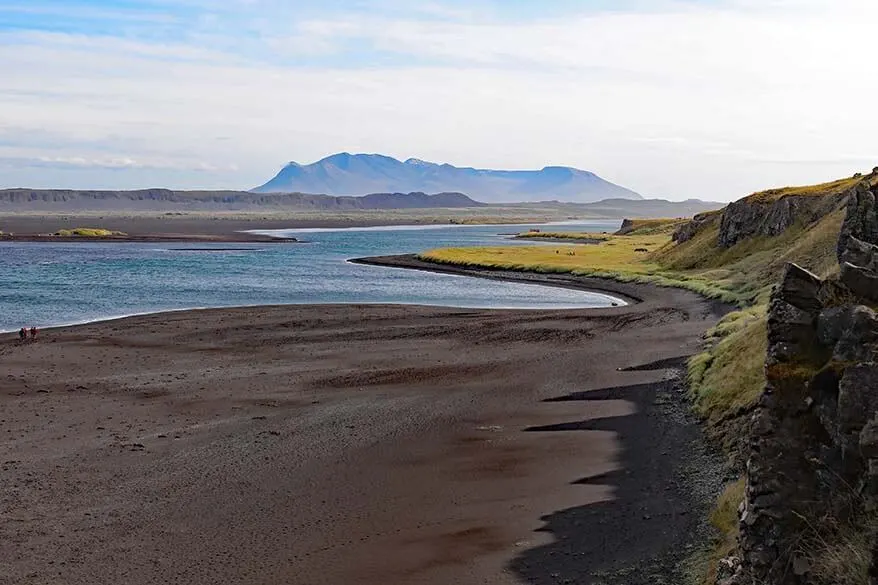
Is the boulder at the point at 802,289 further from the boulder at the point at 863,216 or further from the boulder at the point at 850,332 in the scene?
the boulder at the point at 863,216

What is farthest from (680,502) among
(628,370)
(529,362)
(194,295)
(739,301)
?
(194,295)

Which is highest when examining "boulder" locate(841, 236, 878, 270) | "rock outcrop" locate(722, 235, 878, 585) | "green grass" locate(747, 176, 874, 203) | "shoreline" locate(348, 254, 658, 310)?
"green grass" locate(747, 176, 874, 203)

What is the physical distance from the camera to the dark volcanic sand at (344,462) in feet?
53.9

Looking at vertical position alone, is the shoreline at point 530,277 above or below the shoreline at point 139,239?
below

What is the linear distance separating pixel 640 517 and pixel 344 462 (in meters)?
7.99

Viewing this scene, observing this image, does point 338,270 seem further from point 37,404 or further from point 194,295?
point 37,404

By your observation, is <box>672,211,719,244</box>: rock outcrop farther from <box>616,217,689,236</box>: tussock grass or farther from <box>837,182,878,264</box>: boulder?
<box>837,182,878,264</box>: boulder

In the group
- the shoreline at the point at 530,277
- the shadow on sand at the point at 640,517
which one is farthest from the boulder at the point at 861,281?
the shoreline at the point at 530,277

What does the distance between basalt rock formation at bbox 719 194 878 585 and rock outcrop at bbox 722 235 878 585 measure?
0.04ft

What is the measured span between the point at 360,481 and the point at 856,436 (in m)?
12.9

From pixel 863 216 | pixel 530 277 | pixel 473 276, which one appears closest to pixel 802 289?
pixel 863 216

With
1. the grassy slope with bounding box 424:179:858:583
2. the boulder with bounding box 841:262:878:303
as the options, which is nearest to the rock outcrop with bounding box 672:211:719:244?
the grassy slope with bounding box 424:179:858:583

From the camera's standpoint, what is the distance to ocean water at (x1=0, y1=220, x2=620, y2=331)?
58531 millimetres

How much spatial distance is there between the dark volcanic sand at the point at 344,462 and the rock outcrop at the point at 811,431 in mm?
4104
